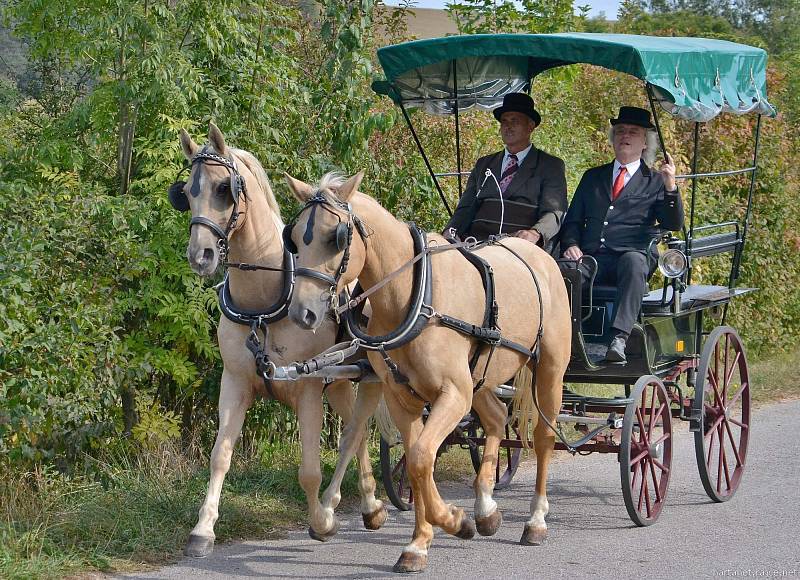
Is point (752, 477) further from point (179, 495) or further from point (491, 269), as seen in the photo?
point (179, 495)

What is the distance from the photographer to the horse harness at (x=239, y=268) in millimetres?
5262

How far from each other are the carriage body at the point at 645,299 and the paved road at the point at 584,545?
21 cm

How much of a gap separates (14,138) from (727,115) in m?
8.68

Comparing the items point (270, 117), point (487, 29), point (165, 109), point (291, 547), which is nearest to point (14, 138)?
point (165, 109)

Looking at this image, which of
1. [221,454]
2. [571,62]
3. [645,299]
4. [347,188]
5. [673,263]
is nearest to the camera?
[347,188]

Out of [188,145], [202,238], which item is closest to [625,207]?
[188,145]

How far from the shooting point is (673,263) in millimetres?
6934

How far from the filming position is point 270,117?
7.73m

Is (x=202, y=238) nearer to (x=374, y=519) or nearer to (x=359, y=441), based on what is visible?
(x=359, y=441)

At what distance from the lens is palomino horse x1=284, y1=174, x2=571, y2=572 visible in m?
4.81

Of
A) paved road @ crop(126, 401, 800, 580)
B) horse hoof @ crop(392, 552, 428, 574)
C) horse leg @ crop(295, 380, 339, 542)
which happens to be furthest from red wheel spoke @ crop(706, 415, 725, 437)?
horse leg @ crop(295, 380, 339, 542)

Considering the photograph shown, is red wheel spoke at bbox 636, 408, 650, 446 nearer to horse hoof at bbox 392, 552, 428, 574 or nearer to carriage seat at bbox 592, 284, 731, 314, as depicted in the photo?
carriage seat at bbox 592, 284, 731, 314

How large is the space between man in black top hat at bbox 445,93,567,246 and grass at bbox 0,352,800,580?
1.95 metres

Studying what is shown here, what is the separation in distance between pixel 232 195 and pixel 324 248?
77cm
